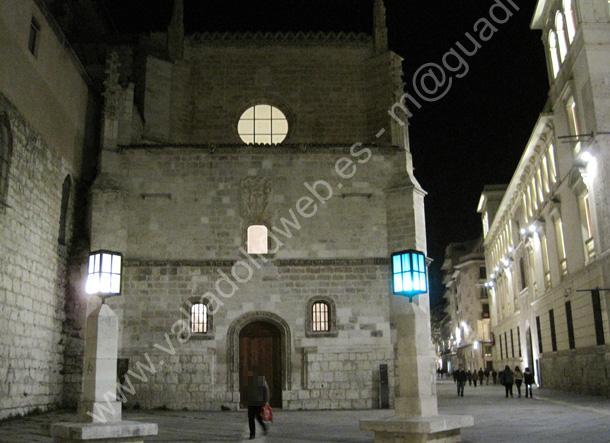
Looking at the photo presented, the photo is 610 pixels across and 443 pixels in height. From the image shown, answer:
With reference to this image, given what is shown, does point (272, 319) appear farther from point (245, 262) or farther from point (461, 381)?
point (461, 381)

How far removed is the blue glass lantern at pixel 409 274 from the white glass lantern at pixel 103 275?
4.72 m

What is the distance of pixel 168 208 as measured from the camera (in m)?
20.2

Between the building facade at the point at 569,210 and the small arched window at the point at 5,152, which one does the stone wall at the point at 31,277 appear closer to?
the small arched window at the point at 5,152

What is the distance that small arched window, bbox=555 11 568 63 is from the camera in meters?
24.4

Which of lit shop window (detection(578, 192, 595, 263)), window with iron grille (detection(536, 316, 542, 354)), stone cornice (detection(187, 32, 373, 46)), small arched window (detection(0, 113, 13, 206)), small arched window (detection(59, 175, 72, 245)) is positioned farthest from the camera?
window with iron grille (detection(536, 316, 542, 354))

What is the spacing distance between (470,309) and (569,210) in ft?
134

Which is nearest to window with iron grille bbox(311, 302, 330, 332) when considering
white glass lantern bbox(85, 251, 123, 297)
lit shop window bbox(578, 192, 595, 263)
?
lit shop window bbox(578, 192, 595, 263)

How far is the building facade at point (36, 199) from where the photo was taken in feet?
49.6

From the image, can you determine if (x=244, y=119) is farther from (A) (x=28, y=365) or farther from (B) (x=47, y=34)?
(A) (x=28, y=365)

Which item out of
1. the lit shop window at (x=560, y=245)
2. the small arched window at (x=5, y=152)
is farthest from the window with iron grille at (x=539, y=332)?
the small arched window at (x=5, y=152)

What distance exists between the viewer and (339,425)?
46.9ft

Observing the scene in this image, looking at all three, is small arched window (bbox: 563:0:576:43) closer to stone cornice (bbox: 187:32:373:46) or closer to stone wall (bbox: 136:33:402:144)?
→ stone wall (bbox: 136:33:402:144)

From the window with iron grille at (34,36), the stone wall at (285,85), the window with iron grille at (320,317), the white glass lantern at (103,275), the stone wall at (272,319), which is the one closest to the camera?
the white glass lantern at (103,275)

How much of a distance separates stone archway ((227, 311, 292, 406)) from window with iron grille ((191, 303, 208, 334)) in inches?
33.7
